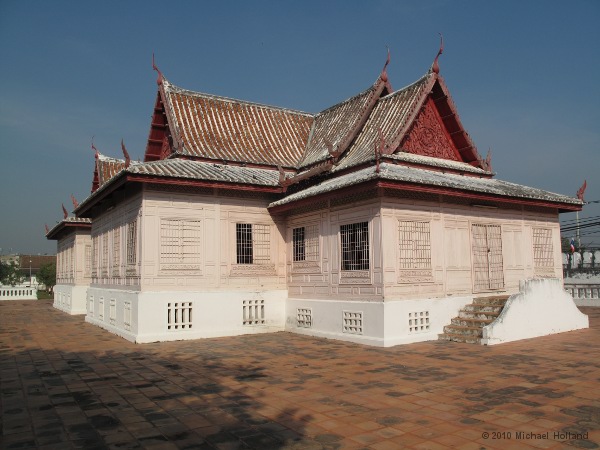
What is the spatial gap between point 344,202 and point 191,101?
8.95 meters

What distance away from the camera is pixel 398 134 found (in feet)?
50.6

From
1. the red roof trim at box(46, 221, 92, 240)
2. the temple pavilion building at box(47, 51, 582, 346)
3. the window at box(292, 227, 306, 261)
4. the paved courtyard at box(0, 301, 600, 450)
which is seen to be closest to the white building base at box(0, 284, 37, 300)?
the red roof trim at box(46, 221, 92, 240)

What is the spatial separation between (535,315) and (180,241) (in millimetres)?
10198

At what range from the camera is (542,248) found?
16812mm

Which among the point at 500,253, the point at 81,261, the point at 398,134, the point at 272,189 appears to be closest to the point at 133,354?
the point at 272,189

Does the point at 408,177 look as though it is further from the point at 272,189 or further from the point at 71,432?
the point at 71,432

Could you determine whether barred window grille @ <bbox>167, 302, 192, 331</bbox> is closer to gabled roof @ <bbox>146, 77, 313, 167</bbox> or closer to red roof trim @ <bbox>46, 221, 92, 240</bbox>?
gabled roof @ <bbox>146, 77, 313, 167</bbox>

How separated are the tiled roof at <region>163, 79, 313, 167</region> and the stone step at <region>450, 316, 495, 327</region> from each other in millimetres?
8535

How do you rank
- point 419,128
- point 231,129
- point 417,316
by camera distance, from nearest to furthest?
point 417,316 → point 419,128 → point 231,129

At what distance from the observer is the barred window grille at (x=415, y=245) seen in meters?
13.4

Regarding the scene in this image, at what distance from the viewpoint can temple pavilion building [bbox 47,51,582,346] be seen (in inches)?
528

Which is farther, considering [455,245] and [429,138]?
[429,138]

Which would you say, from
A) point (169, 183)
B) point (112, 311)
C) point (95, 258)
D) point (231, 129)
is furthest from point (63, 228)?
point (169, 183)

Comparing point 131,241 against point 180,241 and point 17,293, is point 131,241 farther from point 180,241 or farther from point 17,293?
point 17,293
